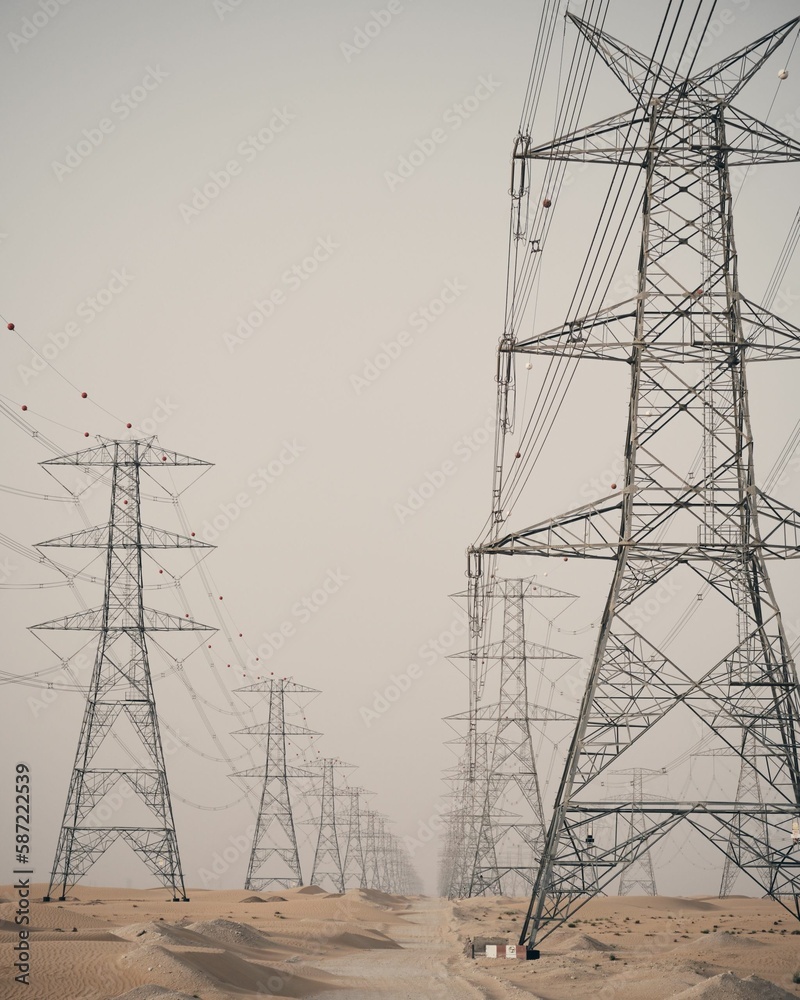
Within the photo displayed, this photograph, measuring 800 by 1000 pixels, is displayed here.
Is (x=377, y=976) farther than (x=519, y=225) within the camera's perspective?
Yes

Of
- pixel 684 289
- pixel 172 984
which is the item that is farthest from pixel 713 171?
pixel 172 984

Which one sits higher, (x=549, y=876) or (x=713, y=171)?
(x=713, y=171)

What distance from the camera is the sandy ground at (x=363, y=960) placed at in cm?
2258

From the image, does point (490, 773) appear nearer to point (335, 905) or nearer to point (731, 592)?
point (335, 905)

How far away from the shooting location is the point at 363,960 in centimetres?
3503

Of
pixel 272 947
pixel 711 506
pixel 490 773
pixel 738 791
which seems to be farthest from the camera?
pixel 738 791

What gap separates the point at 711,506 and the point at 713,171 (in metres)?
8.60

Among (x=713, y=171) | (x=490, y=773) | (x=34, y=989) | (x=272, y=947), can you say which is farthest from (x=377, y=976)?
(x=490, y=773)

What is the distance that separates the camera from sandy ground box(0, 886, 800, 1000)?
889 inches

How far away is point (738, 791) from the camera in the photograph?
68.3 m

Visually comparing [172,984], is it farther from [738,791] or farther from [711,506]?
[738,791]

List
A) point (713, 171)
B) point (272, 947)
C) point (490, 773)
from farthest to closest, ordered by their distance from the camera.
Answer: point (490, 773) → point (272, 947) → point (713, 171)

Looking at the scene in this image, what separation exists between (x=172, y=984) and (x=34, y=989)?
3122 millimetres

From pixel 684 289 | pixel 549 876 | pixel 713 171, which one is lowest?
pixel 549 876
